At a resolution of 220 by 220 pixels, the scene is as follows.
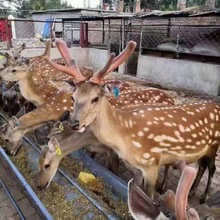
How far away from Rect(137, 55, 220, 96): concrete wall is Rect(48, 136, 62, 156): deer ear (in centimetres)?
586

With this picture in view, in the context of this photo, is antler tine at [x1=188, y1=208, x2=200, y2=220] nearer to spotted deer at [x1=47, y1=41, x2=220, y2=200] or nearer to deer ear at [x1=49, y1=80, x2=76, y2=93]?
spotted deer at [x1=47, y1=41, x2=220, y2=200]

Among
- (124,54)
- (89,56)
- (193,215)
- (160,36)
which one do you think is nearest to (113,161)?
(124,54)

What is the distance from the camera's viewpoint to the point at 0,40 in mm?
12461

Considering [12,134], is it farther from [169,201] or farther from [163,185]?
[169,201]

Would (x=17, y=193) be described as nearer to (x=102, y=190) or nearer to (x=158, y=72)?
(x=102, y=190)

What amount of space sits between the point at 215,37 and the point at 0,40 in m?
8.74

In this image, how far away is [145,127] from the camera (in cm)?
261

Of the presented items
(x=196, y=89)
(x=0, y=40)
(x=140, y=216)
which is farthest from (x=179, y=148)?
(x=0, y=40)

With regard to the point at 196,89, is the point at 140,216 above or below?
above

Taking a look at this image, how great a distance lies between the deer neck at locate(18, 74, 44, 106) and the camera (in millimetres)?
3994

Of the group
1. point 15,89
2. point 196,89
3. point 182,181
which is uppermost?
point 182,181

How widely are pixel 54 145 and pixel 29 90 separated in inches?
66.7

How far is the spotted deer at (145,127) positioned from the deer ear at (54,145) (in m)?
0.34

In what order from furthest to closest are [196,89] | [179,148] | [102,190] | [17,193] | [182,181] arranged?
[196,89] < [17,193] < [102,190] < [179,148] < [182,181]
